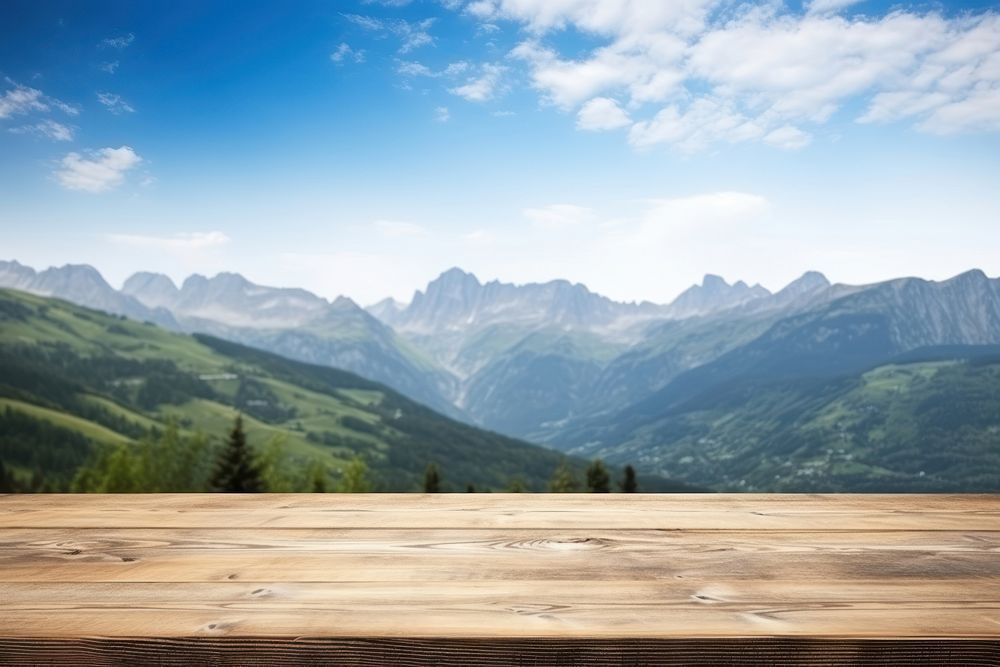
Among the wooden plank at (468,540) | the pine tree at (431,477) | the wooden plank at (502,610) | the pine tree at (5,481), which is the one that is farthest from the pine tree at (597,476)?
the pine tree at (5,481)

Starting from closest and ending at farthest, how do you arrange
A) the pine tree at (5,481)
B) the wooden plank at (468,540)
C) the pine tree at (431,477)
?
the wooden plank at (468,540) → the pine tree at (431,477) → the pine tree at (5,481)

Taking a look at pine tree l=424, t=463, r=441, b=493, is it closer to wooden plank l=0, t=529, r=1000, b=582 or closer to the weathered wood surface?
the weathered wood surface

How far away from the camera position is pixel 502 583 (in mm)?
1874

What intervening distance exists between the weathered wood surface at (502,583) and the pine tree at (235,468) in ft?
181

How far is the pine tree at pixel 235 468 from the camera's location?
53.5 m

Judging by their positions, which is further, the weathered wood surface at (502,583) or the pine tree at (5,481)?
the pine tree at (5,481)

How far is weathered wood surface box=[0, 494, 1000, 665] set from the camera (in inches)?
56.6

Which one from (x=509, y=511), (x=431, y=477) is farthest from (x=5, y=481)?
(x=509, y=511)

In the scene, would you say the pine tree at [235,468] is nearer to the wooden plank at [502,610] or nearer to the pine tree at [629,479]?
the pine tree at [629,479]

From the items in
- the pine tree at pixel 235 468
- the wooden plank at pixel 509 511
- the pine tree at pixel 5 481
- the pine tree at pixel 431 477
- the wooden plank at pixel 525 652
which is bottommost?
the pine tree at pixel 5 481

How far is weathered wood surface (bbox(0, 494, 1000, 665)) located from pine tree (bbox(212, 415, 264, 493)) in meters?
55.1

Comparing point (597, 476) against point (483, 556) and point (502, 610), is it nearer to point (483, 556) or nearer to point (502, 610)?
point (483, 556)

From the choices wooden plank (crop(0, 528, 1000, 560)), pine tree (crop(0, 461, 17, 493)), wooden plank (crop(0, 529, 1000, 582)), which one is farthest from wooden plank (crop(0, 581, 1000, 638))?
pine tree (crop(0, 461, 17, 493))

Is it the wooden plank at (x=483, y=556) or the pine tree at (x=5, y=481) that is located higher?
the wooden plank at (x=483, y=556)
